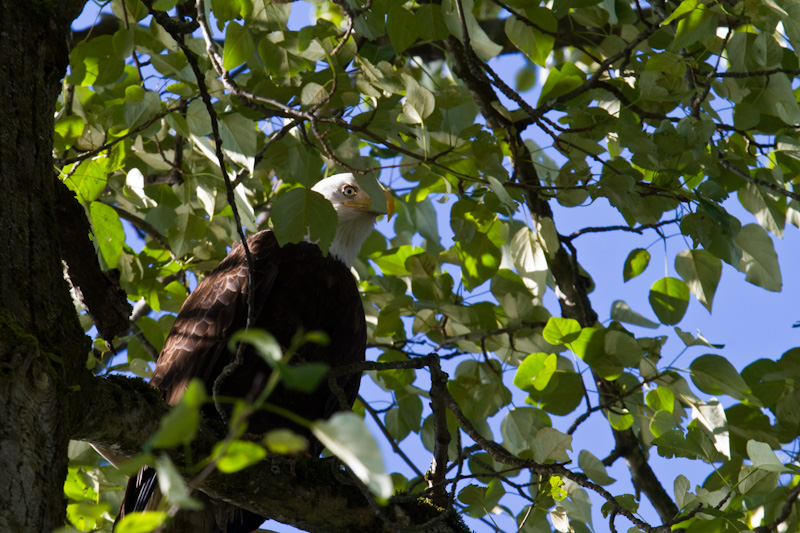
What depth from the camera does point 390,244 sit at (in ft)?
15.3

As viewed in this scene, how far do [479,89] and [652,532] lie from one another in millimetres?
2111

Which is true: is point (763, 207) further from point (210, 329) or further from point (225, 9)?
point (210, 329)

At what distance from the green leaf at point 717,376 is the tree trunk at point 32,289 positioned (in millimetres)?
1855

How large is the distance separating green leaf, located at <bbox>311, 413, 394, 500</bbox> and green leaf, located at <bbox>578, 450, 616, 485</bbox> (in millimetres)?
2069

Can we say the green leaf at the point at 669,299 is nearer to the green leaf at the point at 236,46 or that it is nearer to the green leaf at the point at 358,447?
the green leaf at the point at 236,46

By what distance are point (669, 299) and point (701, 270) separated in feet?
0.49

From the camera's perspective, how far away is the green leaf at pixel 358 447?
682 millimetres

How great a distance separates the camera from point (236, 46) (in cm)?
214

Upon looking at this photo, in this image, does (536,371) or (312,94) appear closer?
(312,94)

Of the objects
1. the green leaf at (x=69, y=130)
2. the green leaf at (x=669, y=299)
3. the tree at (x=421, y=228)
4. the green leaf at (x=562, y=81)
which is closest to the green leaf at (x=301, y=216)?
the tree at (x=421, y=228)

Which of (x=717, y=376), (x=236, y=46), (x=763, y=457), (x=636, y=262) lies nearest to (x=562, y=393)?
(x=717, y=376)

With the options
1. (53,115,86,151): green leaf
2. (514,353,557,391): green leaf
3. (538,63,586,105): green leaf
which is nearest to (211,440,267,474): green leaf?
(514,353,557,391): green leaf

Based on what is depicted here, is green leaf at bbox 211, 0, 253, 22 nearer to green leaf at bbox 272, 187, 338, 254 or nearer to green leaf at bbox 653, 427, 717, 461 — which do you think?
green leaf at bbox 272, 187, 338, 254

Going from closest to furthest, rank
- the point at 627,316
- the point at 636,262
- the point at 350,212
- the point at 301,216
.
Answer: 1. the point at 301,216
2. the point at 636,262
3. the point at 627,316
4. the point at 350,212
